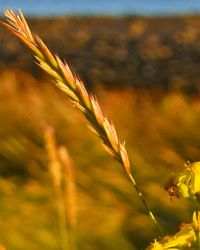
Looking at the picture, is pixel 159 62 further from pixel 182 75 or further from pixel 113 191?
pixel 113 191

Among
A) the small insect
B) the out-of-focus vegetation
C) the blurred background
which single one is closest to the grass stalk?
the small insect

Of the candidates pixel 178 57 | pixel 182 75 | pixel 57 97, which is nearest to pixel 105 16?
pixel 178 57

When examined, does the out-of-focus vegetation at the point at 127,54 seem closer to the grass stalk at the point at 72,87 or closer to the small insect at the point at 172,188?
the small insect at the point at 172,188

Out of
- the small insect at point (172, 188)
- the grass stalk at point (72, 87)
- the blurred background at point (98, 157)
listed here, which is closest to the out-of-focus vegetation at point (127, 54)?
the blurred background at point (98, 157)

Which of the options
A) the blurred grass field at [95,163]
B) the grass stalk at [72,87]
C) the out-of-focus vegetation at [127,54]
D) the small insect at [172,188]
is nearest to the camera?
the grass stalk at [72,87]

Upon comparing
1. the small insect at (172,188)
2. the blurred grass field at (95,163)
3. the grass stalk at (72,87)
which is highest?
the blurred grass field at (95,163)

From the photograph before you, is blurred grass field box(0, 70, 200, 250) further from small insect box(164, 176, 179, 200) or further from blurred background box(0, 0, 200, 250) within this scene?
small insect box(164, 176, 179, 200)

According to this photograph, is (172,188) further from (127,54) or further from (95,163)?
(127,54)
